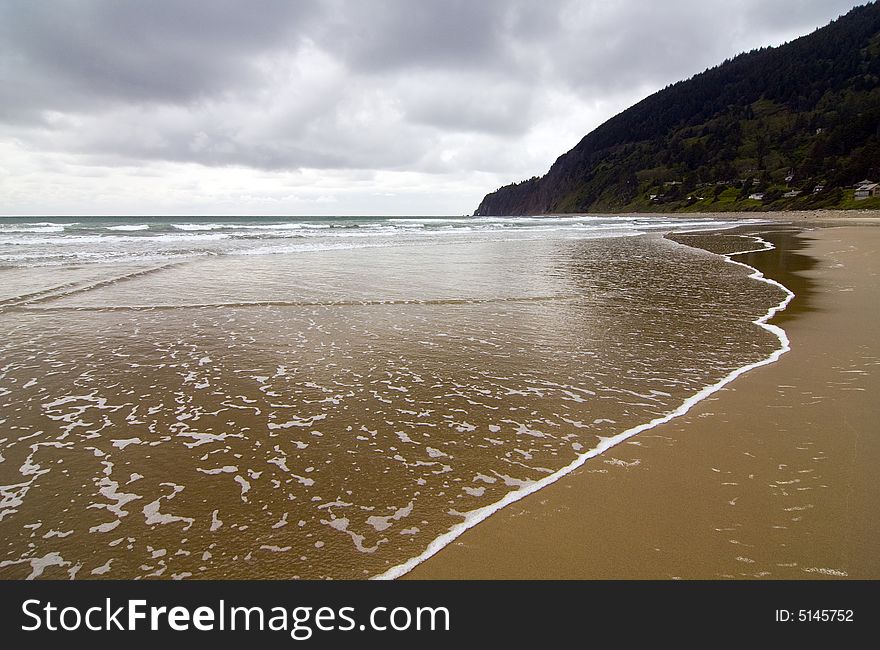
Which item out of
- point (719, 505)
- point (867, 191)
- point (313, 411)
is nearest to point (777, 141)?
point (867, 191)

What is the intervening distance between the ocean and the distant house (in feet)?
343

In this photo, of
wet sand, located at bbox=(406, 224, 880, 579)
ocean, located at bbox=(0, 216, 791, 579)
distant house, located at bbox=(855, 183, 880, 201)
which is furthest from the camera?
distant house, located at bbox=(855, 183, 880, 201)

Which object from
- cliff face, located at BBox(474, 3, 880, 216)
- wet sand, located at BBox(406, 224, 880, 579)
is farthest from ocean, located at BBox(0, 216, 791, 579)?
cliff face, located at BBox(474, 3, 880, 216)

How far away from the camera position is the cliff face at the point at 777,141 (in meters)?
112

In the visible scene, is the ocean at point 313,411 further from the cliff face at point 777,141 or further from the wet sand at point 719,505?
the cliff face at point 777,141

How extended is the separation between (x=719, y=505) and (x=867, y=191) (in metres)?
119

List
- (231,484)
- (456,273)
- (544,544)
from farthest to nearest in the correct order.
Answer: (456,273) < (231,484) < (544,544)

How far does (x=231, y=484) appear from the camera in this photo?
3.71 m

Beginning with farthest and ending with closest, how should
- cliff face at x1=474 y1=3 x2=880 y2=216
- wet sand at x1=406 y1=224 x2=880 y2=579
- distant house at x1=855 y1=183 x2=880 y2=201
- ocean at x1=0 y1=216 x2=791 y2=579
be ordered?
cliff face at x1=474 y1=3 x2=880 y2=216 → distant house at x1=855 y1=183 x2=880 y2=201 → ocean at x1=0 y1=216 x2=791 y2=579 → wet sand at x1=406 y1=224 x2=880 y2=579

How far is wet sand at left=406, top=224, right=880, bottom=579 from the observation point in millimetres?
2828

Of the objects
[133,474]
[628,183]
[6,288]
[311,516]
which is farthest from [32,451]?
[628,183]

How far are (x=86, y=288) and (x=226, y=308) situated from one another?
5.84m

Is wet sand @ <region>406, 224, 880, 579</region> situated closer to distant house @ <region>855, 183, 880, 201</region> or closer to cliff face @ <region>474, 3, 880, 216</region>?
distant house @ <region>855, 183, 880, 201</region>
